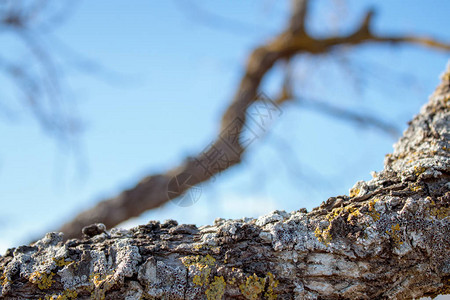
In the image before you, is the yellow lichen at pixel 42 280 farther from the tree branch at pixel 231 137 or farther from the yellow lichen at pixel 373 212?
the tree branch at pixel 231 137

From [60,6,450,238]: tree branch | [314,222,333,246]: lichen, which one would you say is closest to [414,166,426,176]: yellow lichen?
[314,222,333,246]: lichen

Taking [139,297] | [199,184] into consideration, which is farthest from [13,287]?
[199,184]

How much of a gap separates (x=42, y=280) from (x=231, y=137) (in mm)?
2824

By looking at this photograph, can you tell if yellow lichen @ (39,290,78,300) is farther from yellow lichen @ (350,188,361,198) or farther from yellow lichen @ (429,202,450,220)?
yellow lichen @ (429,202,450,220)

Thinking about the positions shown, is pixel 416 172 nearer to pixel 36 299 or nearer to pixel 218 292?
pixel 218 292

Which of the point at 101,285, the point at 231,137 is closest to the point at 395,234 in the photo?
the point at 101,285

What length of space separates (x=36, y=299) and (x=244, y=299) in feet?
1.84

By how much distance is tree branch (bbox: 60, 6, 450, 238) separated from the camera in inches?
128

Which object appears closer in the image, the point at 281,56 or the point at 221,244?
the point at 221,244

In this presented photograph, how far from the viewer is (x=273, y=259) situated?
1.04 meters

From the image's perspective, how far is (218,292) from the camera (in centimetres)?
A: 99

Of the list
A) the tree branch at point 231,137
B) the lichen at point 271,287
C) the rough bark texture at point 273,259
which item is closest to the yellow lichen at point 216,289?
the rough bark texture at point 273,259

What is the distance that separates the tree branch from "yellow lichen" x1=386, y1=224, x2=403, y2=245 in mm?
2519

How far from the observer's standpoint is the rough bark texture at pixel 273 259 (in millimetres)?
1002
